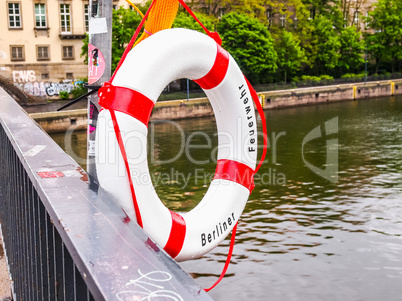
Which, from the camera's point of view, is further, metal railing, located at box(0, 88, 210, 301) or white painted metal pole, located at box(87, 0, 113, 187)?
white painted metal pole, located at box(87, 0, 113, 187)

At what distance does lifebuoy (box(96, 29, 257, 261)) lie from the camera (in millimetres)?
2277

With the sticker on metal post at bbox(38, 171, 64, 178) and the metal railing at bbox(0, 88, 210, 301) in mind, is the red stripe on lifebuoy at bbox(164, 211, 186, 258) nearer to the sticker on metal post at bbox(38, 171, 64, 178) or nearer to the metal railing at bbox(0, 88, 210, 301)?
the metal railing at bbox(0, 88, 210, 301)

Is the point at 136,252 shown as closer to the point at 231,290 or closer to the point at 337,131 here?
the point at 231,290

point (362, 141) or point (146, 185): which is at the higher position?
point (146, 185)

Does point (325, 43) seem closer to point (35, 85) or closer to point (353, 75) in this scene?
point (353, 75)

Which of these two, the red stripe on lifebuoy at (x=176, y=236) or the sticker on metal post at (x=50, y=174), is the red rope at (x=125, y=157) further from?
the sticker on metal post at (x=50, y=174)

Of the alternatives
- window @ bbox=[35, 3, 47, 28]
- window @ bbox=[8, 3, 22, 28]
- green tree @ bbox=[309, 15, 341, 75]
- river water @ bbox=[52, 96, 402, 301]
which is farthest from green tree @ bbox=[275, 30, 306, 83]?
window @ bbox=[8, 3, 22, 28]

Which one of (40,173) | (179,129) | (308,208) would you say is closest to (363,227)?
(308,208)

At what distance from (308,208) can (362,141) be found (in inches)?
328

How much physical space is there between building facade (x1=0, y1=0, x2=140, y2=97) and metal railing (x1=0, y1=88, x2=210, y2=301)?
26.1 metres

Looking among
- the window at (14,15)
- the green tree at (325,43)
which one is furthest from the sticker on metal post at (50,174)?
the green tree at (325,43)

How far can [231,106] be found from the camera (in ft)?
10.8

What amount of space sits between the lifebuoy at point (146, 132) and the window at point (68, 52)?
2679cm

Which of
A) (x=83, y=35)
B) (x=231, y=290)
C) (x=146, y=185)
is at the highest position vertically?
(x=83, y=35)
